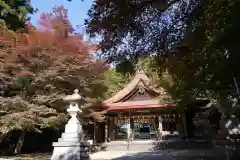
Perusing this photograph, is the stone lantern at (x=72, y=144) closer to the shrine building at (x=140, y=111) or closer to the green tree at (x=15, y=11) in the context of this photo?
the green tree at (x=15, y=11)

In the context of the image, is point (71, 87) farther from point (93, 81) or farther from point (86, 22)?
point (86, 22)

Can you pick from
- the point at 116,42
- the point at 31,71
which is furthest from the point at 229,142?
the point at 31,71

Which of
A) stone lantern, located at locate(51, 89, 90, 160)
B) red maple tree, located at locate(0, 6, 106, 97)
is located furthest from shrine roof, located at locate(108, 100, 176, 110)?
stone lantern, located at locate(51, 89, 90, 160)

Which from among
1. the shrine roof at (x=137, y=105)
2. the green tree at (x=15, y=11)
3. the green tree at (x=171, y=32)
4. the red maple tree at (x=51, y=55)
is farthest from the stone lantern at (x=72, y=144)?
the shrine roof at (x=137, y=105)

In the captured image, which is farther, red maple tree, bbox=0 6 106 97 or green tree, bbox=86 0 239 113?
red maple tree, bbox=0 6 106 97

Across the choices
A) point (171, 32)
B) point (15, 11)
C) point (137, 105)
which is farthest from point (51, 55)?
point (171, 32)

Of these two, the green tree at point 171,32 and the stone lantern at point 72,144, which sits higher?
the green tree at point 171,32

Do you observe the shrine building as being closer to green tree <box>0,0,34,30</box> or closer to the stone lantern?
the stone lantern

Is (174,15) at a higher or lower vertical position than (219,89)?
higher

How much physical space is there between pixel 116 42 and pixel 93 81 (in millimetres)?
10641

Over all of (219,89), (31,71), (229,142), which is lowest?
(229,142)

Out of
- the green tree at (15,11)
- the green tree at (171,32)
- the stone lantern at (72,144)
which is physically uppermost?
the green tree at (15,11)

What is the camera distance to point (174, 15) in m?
7.97

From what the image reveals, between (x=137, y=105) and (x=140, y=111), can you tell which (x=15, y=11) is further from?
(x=140, y=111)
